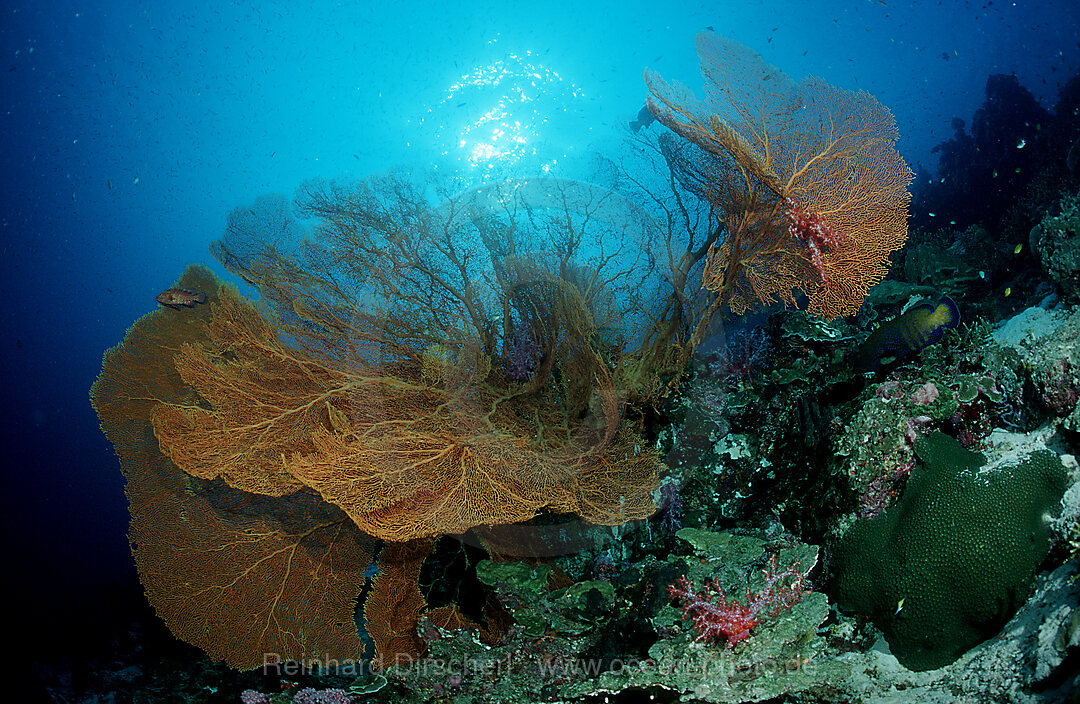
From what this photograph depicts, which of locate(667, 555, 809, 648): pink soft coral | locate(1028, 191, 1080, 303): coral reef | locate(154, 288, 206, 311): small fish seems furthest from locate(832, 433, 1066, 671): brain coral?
locate(154, 288, 206, 311): small fish

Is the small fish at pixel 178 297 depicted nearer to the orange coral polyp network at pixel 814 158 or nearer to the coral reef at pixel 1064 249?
the orange coral polyp network at pixel 814 158

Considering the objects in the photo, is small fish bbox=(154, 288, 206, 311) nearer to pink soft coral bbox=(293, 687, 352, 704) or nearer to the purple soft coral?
the purple soft coral

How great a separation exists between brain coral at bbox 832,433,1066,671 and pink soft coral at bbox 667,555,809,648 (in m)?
0.41

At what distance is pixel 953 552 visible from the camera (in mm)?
2408

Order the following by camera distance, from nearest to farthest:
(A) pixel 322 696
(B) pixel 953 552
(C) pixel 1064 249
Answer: (B) pixel 953 552
(C) pixel 1064 249
(A) pixel 322 696

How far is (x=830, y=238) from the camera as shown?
12.3 ft

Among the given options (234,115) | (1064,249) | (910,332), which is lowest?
(910,332)

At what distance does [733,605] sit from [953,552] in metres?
1.30

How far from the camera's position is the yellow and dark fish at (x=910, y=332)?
3.18 meters

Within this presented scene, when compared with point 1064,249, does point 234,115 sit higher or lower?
higher

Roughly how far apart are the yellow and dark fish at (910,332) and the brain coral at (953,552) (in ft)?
3.07

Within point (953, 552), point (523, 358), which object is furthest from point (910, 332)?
point (523, 358)

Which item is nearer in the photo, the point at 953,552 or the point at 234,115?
the point at 953,552

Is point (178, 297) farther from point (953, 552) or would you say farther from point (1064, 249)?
point (1064, 249)
